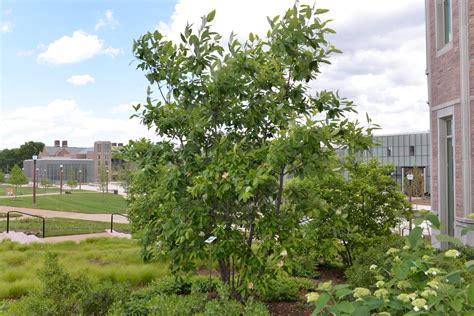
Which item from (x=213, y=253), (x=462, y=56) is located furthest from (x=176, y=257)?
(x=462, y=56)

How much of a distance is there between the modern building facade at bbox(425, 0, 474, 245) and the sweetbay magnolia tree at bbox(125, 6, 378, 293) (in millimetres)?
4825

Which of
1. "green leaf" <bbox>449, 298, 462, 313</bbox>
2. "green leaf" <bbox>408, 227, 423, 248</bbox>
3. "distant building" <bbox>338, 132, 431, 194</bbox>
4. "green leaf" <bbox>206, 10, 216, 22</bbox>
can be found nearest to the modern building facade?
"green leaf" <bbox>206, 10, 216, 22</bbox>

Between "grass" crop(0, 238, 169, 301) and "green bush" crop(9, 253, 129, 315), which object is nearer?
"green bush" crop(9, 253, 129, 315)

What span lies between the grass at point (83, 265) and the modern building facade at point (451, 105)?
6323mm

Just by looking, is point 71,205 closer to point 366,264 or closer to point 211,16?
point 366,264

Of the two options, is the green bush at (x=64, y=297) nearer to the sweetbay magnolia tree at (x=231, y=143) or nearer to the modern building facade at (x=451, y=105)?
the sweetbay magnolia tree at (x=231, y=143)

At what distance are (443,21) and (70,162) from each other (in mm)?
86746

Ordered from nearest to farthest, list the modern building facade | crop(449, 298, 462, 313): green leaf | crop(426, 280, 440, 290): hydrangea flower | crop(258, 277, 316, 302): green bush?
crop(449, 298, 462, 313): green leaf < crop(426, 280, 440, 290): hydrangea flower < crop(258, 277, 316, 302): green bush < the modern building facade

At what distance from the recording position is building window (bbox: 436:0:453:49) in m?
9.84

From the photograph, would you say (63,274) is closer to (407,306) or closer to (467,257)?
(407,306)

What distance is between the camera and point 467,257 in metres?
7.08

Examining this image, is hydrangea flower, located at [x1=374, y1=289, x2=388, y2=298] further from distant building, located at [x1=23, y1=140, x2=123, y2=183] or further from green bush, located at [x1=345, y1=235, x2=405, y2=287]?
distant building, located at [x1=23, y1=140, x2=123, y2=183]

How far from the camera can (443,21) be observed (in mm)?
9938

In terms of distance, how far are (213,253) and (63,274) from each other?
1793mm
